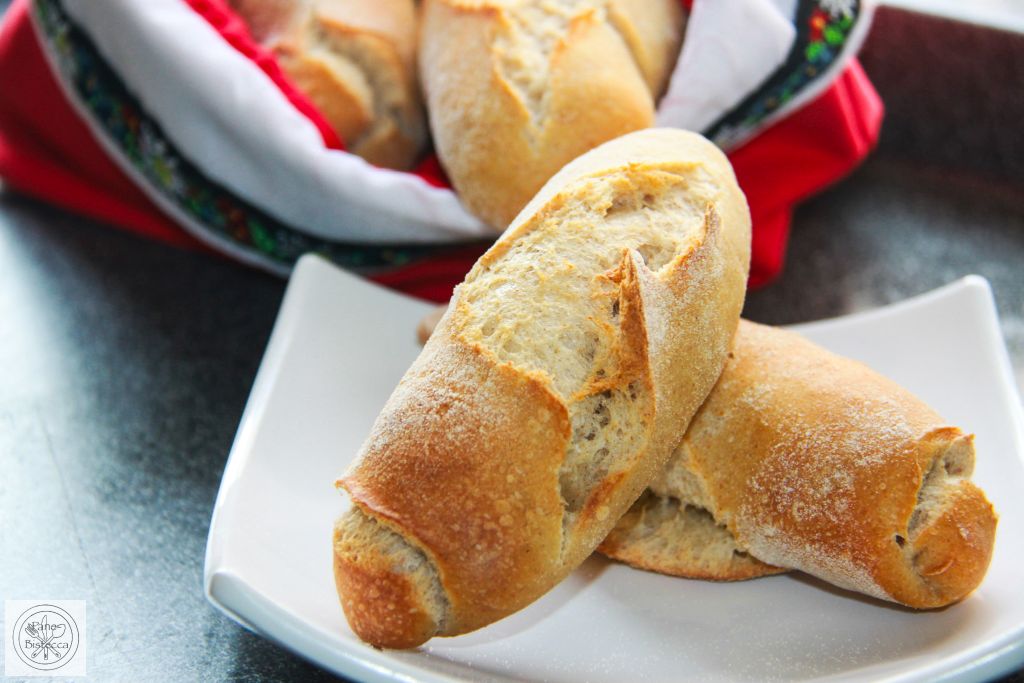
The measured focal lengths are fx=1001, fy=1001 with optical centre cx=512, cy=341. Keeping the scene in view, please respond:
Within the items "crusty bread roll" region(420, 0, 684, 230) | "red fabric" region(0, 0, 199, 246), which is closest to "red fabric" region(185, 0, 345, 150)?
"crusty bread roll" region(420, 0, 684, 230)

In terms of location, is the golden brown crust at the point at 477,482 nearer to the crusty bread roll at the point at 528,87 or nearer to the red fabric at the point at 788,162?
the crusty bread roll at the point at 528,87

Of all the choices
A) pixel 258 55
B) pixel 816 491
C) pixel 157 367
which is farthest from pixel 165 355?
pixel 816 491

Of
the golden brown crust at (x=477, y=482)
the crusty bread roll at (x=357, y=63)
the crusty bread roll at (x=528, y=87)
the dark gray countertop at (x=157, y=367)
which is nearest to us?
the golden brown crust at (x=477, y=482)

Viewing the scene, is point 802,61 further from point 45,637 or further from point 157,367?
point 45,637
